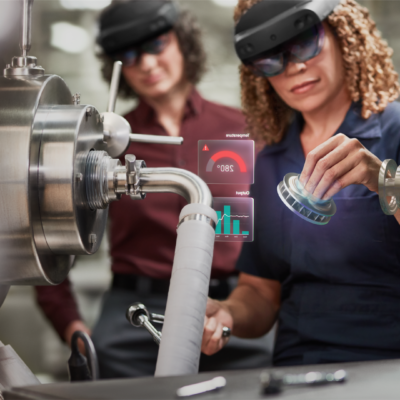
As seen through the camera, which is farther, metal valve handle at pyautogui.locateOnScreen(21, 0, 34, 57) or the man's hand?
the man's hand

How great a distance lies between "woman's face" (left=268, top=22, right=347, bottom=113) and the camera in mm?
600

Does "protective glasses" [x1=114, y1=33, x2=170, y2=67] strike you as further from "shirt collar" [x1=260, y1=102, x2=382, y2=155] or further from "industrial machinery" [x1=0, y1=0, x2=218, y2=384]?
"shirt collar" [x1=260, y1=102, x2=382, y2=155]

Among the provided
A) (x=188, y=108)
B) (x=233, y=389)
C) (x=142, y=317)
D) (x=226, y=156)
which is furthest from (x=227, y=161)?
(x=233, y=389)

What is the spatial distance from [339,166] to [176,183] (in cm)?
18

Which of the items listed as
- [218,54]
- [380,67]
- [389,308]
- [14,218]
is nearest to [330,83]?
[380,67]

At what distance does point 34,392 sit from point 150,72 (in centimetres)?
49

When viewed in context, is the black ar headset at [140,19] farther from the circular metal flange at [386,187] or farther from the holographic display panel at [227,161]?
the circular metal flange at [386,187]

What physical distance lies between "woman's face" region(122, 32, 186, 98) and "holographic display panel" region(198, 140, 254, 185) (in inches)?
4.9

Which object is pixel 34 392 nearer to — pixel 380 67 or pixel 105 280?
pixel 105 280

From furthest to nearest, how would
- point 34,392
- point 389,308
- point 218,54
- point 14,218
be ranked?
point 218,54 < point 389,308 < point 14,218 < point 34,392

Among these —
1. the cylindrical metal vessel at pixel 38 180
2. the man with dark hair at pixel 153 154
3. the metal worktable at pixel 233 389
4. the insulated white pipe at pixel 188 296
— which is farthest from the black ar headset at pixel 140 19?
the metal worktable at pixel 233 389

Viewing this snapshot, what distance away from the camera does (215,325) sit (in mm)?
625

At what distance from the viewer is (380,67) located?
2.00 feet

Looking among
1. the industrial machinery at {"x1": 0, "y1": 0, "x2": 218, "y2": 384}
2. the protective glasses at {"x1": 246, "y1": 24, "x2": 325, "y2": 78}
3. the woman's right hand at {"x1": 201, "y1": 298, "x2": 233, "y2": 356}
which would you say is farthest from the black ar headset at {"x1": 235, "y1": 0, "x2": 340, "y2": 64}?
the woman's right hand at {"x1": 201, "y1": 298, "x2": 233, "y2": 356}
